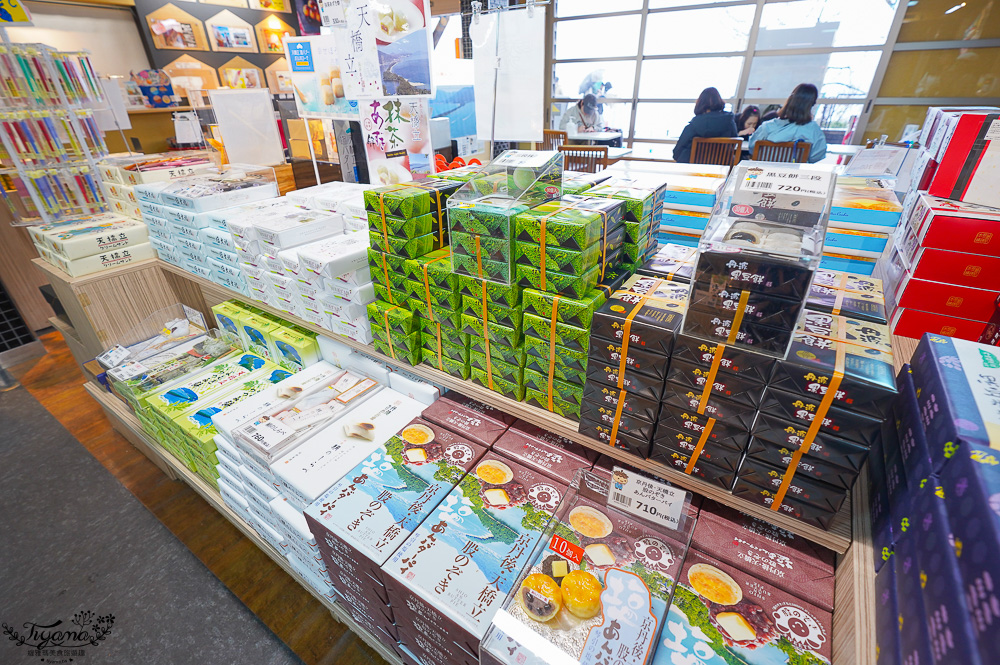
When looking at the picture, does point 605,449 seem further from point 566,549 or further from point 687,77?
point 687,77

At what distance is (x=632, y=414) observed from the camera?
1112 millimetres

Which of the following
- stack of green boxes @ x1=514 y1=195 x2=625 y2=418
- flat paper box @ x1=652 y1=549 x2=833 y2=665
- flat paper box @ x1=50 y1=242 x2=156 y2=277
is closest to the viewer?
flat paper box @ x1=652 y1=549 x2=833 y2=665

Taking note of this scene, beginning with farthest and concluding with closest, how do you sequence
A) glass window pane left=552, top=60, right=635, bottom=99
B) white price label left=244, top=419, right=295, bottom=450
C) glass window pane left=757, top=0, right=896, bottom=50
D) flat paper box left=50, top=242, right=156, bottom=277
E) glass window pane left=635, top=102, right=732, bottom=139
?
1. glass window pane left=552, top=60, right=635, bottom=99
2. glass window pane left=635, top=102, right=732, bottom=139
3. glass window pane left=757, top=0, right=896, bottom=50
4. flat paper box left=50, top=242, right=156, bottom=277
5. white price label left=244, top=419, right=295, bottom=450

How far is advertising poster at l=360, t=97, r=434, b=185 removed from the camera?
2270mm

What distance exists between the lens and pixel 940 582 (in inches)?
23.0

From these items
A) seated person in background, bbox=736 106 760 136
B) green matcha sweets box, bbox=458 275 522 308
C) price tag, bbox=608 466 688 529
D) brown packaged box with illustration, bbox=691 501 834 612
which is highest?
seated person in background, bbox=736 106 760 136

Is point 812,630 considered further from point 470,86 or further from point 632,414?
point 470,86

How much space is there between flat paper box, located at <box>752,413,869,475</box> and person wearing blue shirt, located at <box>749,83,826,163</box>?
11.3ft

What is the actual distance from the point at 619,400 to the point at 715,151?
372 cm

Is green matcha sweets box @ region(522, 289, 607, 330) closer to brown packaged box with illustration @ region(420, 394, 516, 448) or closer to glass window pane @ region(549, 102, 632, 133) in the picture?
brown packaged box with illustration @ region(420, 394, 516, 448)

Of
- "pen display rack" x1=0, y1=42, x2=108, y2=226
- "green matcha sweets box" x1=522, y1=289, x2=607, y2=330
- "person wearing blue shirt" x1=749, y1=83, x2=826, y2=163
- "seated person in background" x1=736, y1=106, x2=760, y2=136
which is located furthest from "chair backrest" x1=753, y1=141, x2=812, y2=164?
"pen display rack" x1=0, y1=42, x2=108, y2=226

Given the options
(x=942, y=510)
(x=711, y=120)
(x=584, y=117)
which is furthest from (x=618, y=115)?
(x=942, y=510)

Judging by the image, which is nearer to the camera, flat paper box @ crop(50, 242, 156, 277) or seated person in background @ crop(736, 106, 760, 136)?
flat paper box @ crop(50, 242, 156, 277)

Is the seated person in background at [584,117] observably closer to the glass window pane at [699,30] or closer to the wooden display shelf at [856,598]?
the glass window pane at [699,30]
